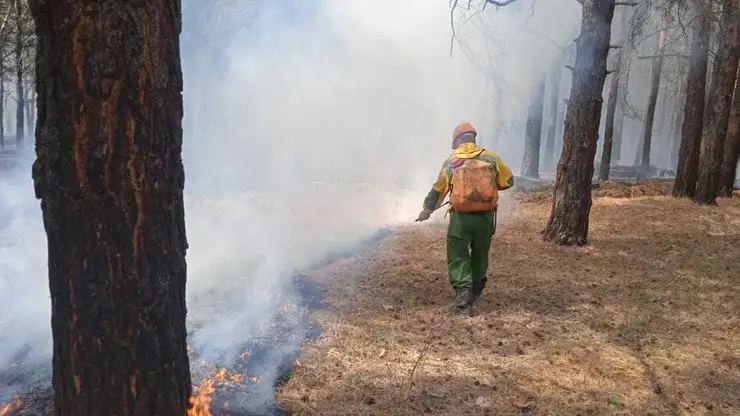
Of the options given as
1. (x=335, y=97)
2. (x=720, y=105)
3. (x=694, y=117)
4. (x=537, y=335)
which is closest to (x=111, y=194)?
(x=537, y=335)

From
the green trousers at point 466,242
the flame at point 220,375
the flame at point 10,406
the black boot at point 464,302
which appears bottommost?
the flame at point 10,406

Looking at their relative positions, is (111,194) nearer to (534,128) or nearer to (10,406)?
(10,406)

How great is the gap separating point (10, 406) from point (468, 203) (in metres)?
3.35

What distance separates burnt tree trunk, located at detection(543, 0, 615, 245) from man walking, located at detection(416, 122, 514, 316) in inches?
104

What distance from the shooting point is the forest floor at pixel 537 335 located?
3.11 meters

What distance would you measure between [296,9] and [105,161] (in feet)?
46.4

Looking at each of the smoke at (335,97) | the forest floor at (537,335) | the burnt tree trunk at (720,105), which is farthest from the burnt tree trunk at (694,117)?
the smoke at (335,97)

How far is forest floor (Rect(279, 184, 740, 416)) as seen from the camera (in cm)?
311

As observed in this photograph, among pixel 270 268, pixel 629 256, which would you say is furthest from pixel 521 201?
pixel 270 268

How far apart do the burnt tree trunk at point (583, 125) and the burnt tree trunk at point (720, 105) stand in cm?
432

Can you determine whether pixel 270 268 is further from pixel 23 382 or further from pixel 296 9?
pixel 296 9

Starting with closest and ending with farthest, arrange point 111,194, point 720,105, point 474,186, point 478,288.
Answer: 1. point 111,194
2. point 474,186
3. point 478,288
4. point 720,105

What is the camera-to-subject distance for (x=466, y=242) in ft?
15.3

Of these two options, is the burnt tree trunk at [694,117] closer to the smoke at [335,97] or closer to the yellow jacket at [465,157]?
the smoke at [335,97]
